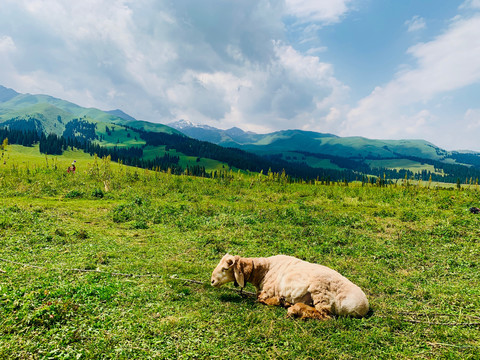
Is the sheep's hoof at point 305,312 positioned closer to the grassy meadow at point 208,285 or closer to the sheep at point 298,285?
the sheep at point 298,285

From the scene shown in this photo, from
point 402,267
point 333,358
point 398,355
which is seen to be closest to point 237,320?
point 333,358

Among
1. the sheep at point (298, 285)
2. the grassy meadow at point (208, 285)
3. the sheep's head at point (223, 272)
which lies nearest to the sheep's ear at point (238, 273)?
the sheep at point (298, 285)

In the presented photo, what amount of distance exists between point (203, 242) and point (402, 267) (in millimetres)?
10168

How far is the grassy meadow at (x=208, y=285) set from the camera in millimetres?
5680

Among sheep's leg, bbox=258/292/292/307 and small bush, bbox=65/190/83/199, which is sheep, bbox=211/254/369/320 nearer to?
sheep's leg, bbox=258/292/292/307

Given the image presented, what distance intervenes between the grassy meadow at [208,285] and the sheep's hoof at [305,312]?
293mm

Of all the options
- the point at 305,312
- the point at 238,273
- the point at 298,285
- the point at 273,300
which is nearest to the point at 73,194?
the point at 238,273

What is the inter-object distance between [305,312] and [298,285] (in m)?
0.77

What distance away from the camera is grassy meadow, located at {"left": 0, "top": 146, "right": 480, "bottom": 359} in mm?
5680

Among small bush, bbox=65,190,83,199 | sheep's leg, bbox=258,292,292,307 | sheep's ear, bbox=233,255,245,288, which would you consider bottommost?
small bush, bbox=65,190,83,199

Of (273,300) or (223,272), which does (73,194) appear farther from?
(273,300)

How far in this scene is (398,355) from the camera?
18.7ft

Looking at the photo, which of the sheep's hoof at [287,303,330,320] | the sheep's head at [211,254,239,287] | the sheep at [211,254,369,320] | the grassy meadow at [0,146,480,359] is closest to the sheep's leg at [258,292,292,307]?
the sheep at [211,254,369,320]

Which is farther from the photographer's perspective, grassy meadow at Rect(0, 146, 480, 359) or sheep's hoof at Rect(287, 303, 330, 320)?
sheep's hoof at Rect(287, 303, 330, 320)
